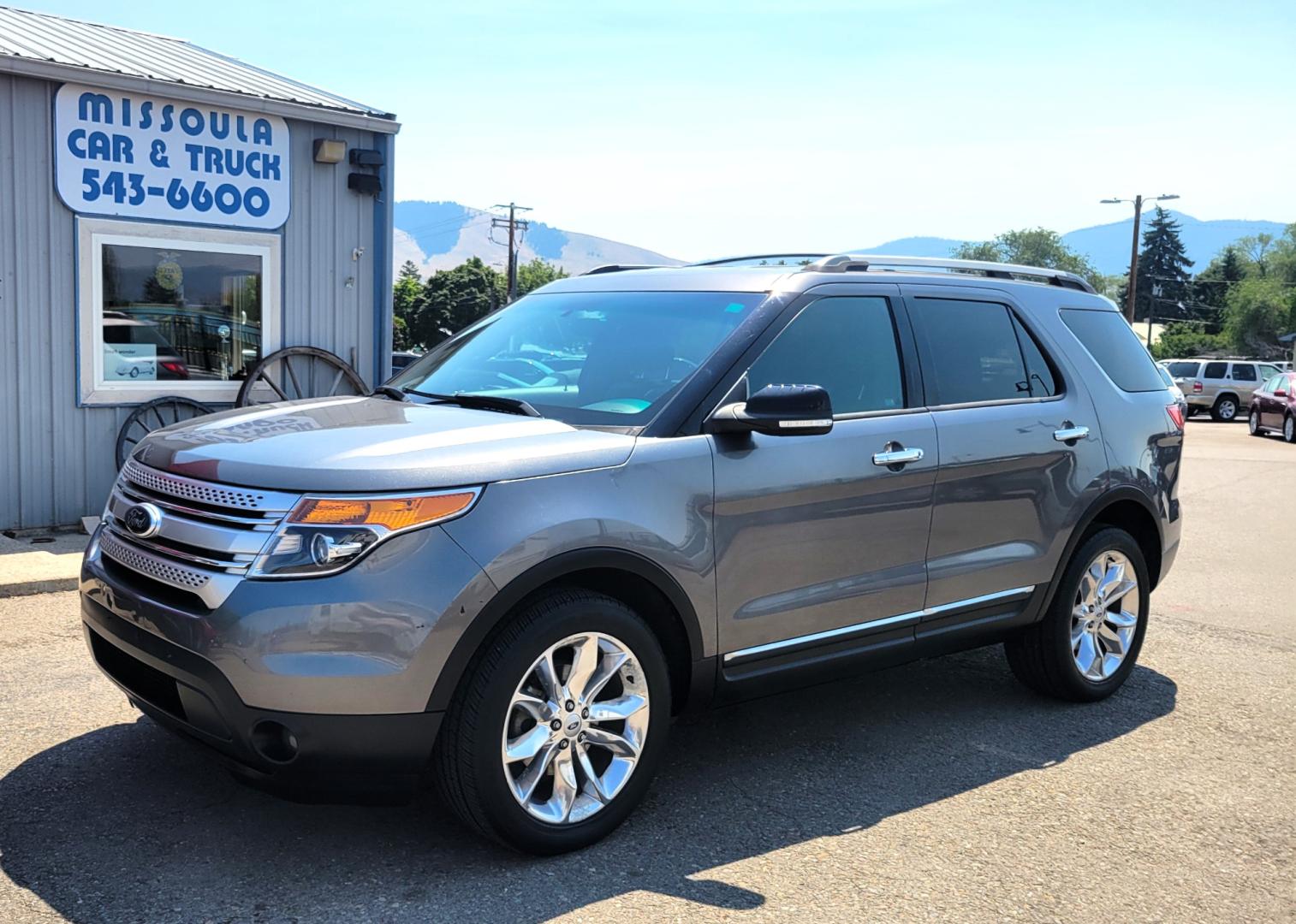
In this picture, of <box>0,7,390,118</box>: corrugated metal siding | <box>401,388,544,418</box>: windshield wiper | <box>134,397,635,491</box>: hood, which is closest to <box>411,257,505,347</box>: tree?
<box>0,7,390,118</box>: corrugated metal siding

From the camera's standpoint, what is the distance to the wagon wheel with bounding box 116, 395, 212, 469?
357 inches

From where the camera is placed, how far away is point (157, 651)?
136 inches

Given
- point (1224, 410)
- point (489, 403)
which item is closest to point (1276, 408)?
point (1224, 410)

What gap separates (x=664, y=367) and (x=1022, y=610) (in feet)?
6.59

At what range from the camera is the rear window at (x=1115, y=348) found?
562 centimetres

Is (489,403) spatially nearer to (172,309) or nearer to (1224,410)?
(172,309)

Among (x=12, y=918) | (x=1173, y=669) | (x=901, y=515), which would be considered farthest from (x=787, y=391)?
(x=1173, y=669)

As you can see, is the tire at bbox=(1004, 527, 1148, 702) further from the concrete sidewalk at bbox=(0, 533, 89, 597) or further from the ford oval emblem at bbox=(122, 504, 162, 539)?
the concrete sidewalk at bbox=(0, 533, 89, 597)

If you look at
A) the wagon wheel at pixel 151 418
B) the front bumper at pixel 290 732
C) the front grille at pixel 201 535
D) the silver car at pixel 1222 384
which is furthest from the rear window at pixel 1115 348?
the silver car at pixel 1222 384

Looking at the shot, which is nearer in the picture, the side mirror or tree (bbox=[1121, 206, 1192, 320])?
the side mirror

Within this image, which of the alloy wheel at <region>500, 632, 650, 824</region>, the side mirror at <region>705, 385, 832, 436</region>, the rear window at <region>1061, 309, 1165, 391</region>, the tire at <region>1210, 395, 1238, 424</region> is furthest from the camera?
the tire at <region>1210, 395, 1238, 424</region>

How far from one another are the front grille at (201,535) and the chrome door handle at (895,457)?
2.13 m

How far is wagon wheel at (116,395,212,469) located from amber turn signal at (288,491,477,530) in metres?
6.16

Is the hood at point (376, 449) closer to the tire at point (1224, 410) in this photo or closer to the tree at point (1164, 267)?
the tire at point (1224, 410)
